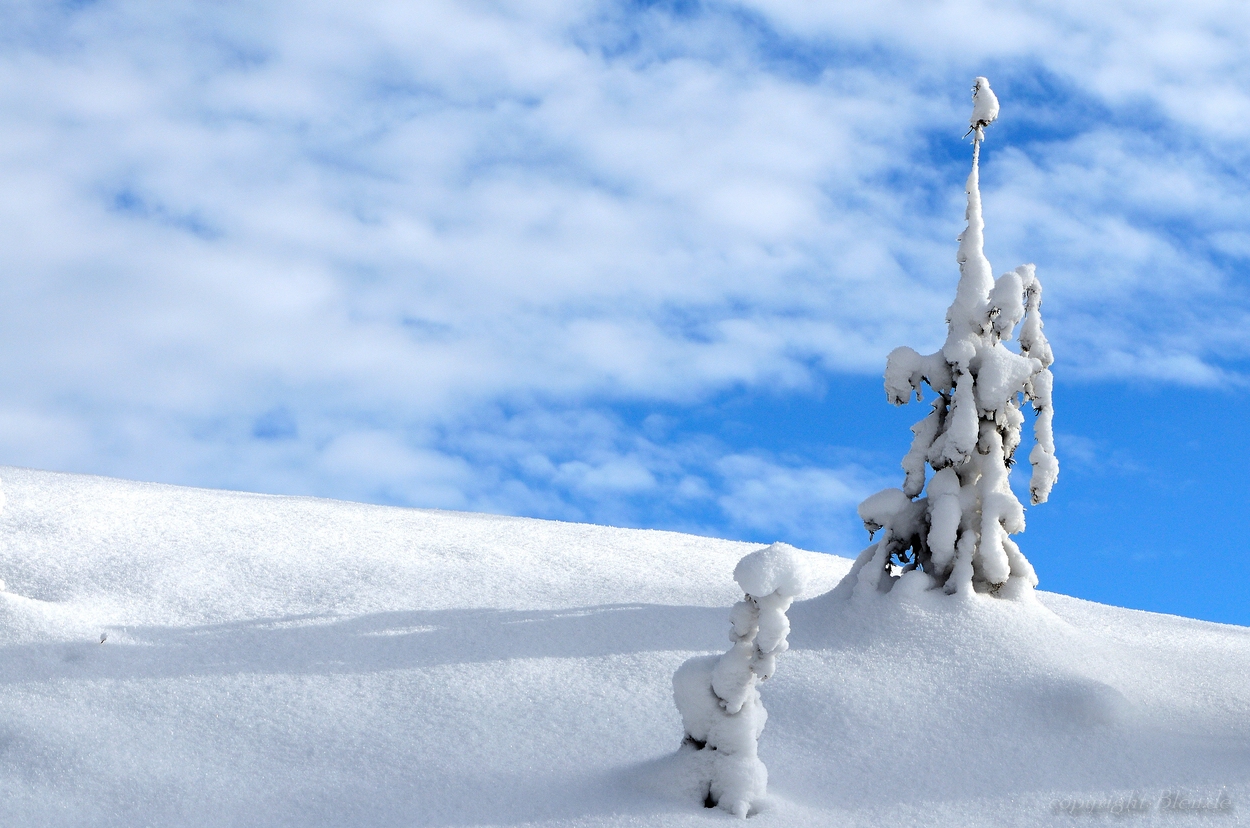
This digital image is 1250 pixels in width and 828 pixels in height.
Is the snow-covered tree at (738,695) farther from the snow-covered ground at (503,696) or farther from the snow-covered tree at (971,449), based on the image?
the snow-covered tree at (971,449)

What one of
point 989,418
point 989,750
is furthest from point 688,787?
point 989,418

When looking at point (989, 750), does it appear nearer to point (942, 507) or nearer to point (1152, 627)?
point (942, 507)

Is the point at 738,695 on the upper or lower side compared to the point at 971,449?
lower

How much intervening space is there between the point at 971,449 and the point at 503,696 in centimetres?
495

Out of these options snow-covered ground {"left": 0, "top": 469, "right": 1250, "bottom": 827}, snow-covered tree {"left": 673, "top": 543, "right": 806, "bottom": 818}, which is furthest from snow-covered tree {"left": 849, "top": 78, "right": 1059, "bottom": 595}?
snow-covered tree {"left": 673, "top": 543, "right": 806, "bottom": 818}

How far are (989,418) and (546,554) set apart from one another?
510 cm

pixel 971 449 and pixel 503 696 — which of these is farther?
pixel 971 449

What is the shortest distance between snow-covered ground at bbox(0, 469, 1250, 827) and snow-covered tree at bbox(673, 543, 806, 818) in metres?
0.20

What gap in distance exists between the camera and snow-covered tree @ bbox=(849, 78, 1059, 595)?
10.2m

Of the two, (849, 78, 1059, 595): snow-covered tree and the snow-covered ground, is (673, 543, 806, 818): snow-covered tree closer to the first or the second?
the snow-covered ground

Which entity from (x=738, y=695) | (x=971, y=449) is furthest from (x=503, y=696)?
(x=971, y=449)

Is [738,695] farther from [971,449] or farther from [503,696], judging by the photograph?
[971,449]

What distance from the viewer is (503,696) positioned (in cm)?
851

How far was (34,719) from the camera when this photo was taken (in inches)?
307
